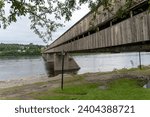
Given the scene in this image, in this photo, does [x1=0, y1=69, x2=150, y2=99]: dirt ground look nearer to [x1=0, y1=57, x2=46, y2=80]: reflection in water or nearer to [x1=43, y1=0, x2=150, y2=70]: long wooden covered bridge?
[x1=43, y1=0, x2=150, y2=70]: long wooden covered bridge

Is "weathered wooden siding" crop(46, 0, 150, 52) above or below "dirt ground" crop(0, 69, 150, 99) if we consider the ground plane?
above

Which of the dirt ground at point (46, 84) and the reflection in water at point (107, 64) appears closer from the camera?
the dirt ground at point (46, 84)

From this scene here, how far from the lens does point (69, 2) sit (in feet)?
32.1

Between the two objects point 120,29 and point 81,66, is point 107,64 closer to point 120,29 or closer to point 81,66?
point 81,66

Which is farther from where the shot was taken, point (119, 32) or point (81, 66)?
point (81, 66)

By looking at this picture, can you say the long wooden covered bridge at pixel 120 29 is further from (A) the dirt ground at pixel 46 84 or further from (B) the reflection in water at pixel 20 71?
(B) the reflection in water at pixel 20 71

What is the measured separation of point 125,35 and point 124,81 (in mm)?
Result: 3060

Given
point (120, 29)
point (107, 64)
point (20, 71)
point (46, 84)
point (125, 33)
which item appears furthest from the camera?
point (107, 64)

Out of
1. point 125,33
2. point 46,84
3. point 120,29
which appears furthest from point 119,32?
point 46,84

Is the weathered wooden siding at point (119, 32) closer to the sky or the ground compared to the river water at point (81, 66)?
closer to the sky

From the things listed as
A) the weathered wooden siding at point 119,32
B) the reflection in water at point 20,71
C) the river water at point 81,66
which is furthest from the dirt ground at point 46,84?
the reflection in water at point 20,71

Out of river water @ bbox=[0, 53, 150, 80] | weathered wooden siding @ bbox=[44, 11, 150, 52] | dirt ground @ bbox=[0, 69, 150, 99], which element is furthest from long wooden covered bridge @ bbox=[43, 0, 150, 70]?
river water @ bbox=[0, 53, 150, 80]

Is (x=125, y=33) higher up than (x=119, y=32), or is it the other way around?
(x=119, y=32)

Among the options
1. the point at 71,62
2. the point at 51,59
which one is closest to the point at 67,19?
the point at 71,62
